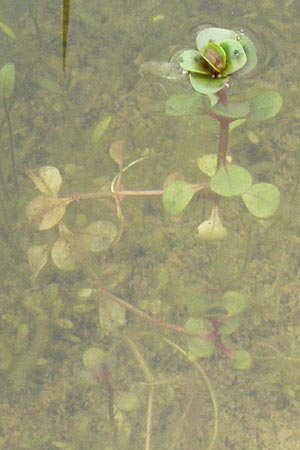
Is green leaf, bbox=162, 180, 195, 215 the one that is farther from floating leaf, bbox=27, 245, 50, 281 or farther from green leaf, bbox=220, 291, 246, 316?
floating leaf, bbox=27, 245, 50, 281

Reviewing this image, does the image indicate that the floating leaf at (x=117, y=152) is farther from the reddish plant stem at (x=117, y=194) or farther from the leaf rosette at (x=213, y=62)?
the leaf rosette at (x=213, y=62)

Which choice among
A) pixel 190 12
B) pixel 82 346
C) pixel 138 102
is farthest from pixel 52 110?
pixel 82 346

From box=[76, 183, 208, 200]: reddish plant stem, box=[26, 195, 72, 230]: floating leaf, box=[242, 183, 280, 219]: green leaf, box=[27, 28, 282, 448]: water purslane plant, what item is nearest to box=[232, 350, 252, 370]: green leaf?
box=[27, 28, 282, 448]: water purslane plant

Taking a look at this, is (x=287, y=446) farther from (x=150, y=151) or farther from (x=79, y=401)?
(x=150, y=151)

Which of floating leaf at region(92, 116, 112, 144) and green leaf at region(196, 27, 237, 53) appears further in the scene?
floating leaf at region(92, 116, 112, 144)

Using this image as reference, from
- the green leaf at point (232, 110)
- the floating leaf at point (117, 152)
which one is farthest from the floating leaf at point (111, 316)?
the green leaf at point (232, 110)

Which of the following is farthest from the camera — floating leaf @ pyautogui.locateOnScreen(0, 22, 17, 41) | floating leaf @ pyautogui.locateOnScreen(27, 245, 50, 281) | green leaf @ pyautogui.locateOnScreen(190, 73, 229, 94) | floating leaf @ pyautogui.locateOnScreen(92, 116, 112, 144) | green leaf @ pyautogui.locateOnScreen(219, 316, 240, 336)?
floating leaf @ pyautogui.locateOnScreen(0, 22, 17, 41)
